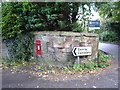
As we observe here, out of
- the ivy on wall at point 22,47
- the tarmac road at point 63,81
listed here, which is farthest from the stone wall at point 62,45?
the tarmac road at point 63,81

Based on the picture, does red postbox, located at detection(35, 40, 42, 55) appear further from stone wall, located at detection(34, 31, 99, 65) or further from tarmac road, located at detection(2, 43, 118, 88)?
tarmac road, located at detection(2, 43, 118, 88)

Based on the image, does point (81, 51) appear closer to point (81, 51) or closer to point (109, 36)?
point (81, 51)

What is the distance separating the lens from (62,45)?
15.1 feet

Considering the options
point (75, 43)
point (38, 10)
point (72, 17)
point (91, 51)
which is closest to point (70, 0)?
point (72, 17)

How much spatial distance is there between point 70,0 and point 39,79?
3.16 meters

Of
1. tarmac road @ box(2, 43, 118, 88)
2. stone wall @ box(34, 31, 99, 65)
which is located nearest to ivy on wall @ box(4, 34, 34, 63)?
stone wall @ box(34, 31, 99, 65)

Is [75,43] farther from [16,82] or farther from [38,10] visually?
[16,82]

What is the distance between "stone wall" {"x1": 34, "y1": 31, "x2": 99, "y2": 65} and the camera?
15.1ft

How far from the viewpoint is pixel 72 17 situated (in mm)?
5480

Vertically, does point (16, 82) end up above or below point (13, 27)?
below

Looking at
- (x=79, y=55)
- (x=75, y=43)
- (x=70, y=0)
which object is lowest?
(x=79, y=55)

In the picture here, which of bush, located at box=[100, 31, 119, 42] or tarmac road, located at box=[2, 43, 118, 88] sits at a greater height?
bush, located at box=[100, 31, 119, 42]

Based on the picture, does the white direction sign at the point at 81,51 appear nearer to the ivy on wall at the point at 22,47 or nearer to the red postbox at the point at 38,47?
the red postbox at the point at 38,47

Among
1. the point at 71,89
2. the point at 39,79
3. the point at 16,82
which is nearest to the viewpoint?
the point at 71,89
